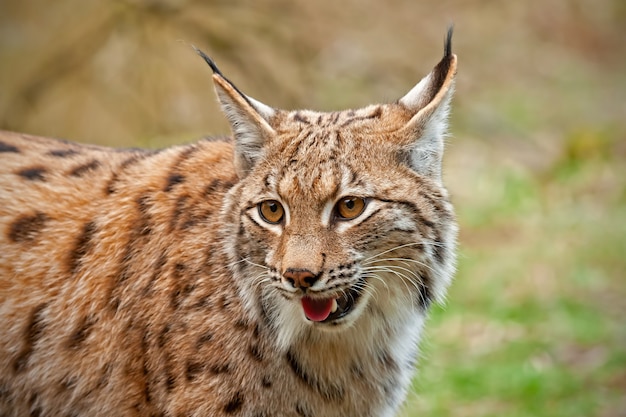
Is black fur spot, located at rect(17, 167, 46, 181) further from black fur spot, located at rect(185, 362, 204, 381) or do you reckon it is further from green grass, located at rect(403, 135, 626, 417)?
green grass, located at rect(403, 135, 626, 417)

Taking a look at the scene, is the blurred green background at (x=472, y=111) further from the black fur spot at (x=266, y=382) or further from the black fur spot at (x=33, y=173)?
the black fur spot at (x=33, y=173)

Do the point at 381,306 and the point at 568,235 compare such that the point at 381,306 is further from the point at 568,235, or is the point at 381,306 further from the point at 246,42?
the point at 246,42

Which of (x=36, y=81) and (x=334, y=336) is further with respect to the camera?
(x=36, y=81)

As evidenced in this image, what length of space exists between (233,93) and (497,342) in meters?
4.59

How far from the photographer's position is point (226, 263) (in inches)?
173

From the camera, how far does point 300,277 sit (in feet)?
12.5

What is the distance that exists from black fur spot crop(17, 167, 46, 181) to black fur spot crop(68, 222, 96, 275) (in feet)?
1.17

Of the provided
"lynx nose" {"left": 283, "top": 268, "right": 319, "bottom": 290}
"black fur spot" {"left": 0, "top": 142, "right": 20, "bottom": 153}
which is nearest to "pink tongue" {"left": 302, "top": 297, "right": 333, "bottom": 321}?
"lynx nose" {"left": 283, "top": 268, "right": 319, "bottom": 290}

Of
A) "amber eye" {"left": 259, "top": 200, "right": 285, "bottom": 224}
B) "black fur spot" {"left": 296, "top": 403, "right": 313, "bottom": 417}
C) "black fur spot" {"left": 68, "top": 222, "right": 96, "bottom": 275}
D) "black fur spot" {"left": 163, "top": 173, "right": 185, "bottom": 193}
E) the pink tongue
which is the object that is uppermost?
"black fur spot" {"left": 163, "top": 173, "right": 185, "bottom": 193}

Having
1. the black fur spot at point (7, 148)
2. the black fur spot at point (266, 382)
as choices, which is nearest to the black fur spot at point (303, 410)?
the black fur spot at point (266, 382)

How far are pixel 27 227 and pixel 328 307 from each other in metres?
1.65

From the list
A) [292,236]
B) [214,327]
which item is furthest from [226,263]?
[292,236]

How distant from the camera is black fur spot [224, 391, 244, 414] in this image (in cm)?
420

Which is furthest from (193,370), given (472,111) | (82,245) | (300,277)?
(472,111)
